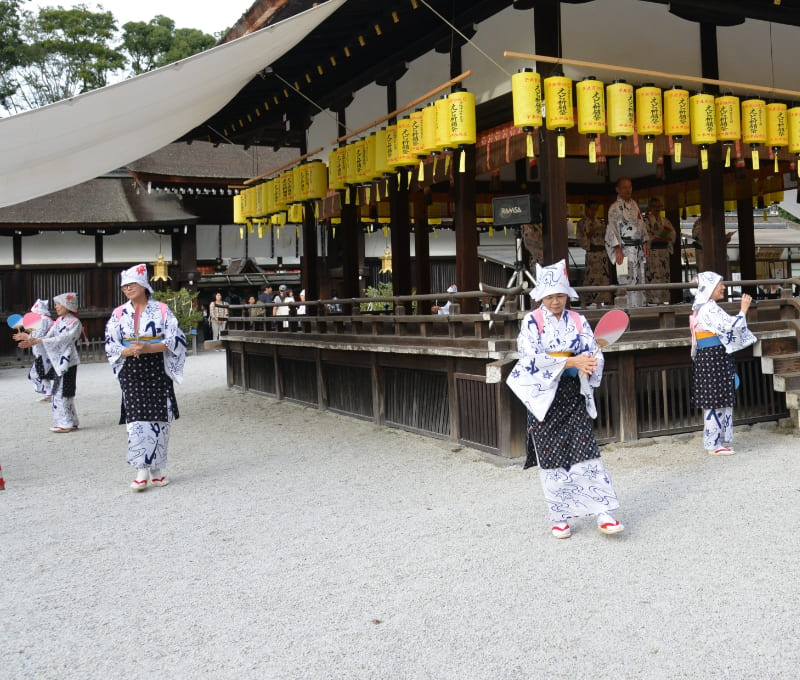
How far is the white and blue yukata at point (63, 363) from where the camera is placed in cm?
1016

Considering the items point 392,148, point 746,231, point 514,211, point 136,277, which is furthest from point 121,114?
point 746,231

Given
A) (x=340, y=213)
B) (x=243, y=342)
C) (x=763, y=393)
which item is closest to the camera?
(x=763, y=393)

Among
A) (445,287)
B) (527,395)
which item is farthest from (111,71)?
(527,395)

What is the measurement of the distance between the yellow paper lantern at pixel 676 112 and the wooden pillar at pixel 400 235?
380 cm

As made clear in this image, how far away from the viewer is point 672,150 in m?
7.71

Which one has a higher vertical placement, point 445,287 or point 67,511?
point 445,287

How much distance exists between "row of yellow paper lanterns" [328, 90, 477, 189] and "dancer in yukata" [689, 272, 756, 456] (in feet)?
8.99

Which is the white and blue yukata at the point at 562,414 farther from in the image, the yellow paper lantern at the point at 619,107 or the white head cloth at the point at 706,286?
the yellow paper lantern at the point at 619,107

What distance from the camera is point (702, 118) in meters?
7.64

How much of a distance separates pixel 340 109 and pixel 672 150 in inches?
225

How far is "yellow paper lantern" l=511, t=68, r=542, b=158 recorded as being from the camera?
6871mm

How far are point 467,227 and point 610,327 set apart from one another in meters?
3.67

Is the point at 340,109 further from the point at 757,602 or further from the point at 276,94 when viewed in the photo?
the point at 757,602

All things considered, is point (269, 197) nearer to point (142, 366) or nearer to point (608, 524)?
point (142, 366)
